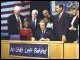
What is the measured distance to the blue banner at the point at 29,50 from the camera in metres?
3.13

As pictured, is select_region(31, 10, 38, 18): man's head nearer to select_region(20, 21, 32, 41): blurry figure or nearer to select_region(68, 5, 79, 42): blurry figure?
select_region(20, 21, 32, 41): blurry figure

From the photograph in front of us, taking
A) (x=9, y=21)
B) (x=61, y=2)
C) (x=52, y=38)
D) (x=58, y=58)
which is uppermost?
(x=61, y=2)

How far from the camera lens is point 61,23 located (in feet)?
10.1

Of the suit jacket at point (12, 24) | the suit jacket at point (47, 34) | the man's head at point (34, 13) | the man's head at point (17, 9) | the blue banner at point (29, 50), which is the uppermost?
the man's head at point (17, 9)

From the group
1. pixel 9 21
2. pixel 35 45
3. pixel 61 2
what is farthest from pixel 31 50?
pixel 61 2

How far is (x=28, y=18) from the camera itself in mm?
3166

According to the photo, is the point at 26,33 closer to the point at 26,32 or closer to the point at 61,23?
the point at 26,32

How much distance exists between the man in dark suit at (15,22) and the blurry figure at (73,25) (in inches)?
28.0

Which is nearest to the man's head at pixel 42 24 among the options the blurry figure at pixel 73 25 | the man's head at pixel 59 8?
the man's head at pixel 59 8

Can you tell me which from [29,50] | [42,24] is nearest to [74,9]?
[42,24]

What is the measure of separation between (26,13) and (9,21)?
29 centimetres

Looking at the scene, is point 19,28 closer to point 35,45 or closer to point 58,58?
point 35,45

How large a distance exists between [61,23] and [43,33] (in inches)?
11.6

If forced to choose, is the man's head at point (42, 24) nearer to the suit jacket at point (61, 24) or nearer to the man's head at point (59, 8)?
the suit jacket at point (61, 24)
